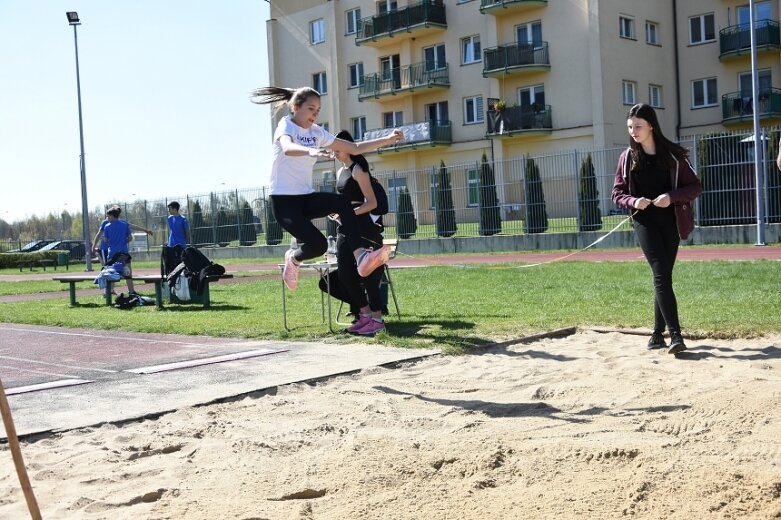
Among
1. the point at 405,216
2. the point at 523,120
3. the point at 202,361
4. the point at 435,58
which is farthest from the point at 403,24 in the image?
the point at 202,361

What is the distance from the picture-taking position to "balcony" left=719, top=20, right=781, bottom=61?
126ft

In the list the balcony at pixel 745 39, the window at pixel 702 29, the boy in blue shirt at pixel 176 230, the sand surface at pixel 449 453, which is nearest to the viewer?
the sand surface at pixel 449 453

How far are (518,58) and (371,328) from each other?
33491 millimetres

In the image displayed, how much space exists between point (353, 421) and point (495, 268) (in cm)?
1438

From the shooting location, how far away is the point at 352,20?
49.1 metres

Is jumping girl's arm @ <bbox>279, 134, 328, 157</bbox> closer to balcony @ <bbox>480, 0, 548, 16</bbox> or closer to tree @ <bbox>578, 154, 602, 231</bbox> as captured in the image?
tree @ <bbox>578, 154, 602, 231</bbox>

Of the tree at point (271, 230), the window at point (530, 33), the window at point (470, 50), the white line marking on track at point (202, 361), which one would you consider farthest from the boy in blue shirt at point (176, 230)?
the window at point (470, 50)

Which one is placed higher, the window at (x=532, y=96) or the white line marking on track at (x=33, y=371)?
the window at (x=532, y=96)

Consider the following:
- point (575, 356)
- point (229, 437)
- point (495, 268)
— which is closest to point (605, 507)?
point (229, 437)

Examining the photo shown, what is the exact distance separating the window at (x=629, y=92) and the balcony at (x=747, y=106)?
3803 millimetres

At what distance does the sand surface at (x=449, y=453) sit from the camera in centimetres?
368

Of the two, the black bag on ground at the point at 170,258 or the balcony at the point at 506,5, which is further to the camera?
the balcony at the point at 506,5

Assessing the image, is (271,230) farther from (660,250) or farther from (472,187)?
(660,250)

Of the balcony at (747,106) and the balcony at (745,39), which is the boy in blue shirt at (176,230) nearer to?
the balcony at (747,106)
